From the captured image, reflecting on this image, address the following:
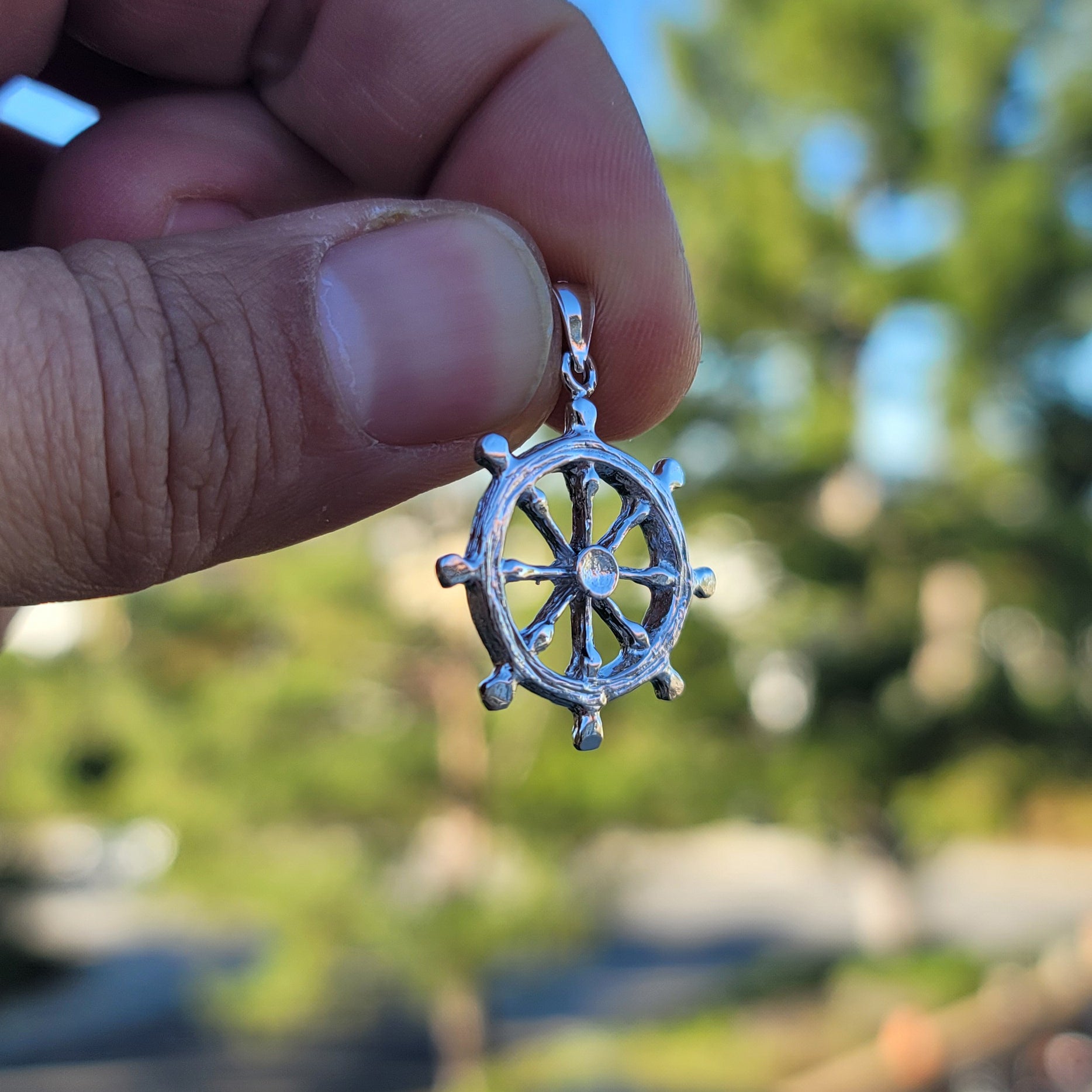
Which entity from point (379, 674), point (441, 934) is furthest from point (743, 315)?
point (441, 934)

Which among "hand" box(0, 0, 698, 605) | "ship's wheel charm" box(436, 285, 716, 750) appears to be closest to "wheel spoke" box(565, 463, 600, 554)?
"ship's wheel charm" box(436, 285, 716, 750)

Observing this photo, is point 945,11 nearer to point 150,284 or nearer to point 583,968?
point 150,284

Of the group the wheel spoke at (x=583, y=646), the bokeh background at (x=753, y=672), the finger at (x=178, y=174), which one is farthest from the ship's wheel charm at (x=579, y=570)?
the bokeh background at (x=753, y=672)

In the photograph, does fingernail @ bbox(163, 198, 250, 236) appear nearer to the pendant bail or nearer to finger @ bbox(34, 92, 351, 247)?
finger @ bbox(34, 92, 351, 247)

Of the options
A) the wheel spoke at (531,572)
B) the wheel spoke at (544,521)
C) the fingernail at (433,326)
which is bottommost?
the wheel spoke at (531,572)

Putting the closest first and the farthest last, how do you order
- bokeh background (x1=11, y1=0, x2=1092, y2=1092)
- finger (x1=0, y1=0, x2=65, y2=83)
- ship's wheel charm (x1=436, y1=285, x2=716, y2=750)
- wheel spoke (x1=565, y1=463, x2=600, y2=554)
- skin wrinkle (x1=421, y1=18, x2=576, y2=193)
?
ship's wheel charm (x1=436, y1=285, x2=716, y2=750) < wheel spoke (x1=565, y1=463, x2=600, y2=554) < finger (x1=0, y1=0, x2=65, y2=83) < skin wrinkle (x1=421, y1=18, x2=576, y2=193) < bokeh background (x1=11, y1=0, x2=1092, y2=1092)

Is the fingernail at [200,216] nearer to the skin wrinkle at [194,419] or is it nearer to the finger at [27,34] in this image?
the finger at [27,34]
